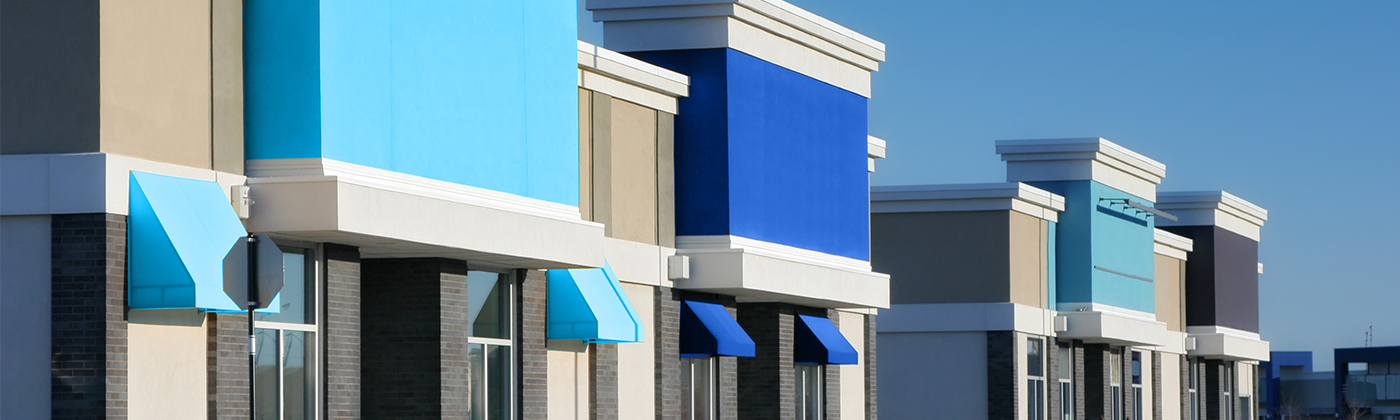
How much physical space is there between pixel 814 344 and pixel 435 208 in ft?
42.8

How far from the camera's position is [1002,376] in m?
41.2

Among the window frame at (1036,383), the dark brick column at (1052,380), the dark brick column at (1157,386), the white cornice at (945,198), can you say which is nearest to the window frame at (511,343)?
the white cornice at (945,198)

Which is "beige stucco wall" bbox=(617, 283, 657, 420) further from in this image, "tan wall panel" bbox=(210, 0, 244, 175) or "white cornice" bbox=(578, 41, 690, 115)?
"tan wall panel" bbox=(210, 0, 244, 175)

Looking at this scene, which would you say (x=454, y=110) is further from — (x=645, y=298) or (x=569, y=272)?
(x=645, y=298)

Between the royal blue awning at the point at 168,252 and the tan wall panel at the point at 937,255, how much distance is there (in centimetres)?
2603

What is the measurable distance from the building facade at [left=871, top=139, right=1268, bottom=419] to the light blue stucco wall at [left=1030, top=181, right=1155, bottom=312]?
0.12 ft

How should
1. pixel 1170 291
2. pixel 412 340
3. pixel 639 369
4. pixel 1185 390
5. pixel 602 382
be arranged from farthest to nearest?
pixel 1185 390
pixel 1170 291
pixel 639 369
pixel 602 382
pixel 412 340

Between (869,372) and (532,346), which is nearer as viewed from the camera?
(532,346)

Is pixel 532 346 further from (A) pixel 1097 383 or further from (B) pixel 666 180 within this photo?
(A) pixel 1097 383

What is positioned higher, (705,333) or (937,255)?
(937,255)

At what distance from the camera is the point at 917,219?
137ft

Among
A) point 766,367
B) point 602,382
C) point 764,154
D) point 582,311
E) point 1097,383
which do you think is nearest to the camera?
point 582,311

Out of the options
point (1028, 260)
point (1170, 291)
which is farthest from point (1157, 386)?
point (1028, 260)

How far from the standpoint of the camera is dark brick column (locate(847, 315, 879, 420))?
1388 inches
